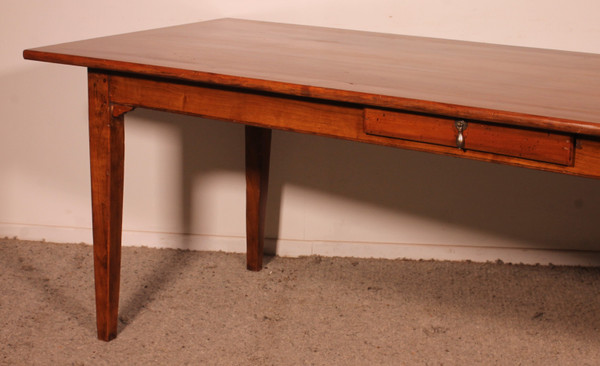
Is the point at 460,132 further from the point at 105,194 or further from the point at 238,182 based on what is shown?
the point at 238,182

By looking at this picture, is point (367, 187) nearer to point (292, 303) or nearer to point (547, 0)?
point (292, 303)

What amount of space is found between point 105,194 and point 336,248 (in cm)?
83

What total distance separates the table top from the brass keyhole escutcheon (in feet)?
0.11

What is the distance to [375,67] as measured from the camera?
139 cm

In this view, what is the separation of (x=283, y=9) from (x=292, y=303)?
2.55ft

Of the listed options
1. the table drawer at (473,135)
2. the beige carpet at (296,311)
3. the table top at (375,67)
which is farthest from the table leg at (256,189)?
the table drawer at (473,135)

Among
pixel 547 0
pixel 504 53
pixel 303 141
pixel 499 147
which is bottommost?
pixel 303 141

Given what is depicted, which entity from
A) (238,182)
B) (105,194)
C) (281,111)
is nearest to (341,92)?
(281,111)

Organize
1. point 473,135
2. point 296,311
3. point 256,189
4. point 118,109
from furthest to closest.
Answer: point 256,189
point 296,311
point 118,109
point 473,135

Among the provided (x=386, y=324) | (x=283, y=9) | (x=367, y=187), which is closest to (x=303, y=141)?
(x=367, y=187)

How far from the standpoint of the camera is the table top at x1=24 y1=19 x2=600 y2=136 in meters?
1.13

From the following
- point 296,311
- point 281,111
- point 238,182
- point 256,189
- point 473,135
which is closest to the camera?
point 473,135

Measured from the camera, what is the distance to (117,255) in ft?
5.39

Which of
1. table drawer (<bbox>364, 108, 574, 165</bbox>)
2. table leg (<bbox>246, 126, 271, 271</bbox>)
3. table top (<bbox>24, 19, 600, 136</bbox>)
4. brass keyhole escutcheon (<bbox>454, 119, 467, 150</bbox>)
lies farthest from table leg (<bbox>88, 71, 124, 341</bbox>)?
brass keyhole escutcheon (<bbox>454, 119, 467, 150</bbox>)
